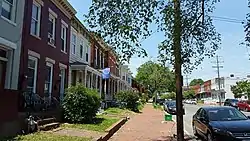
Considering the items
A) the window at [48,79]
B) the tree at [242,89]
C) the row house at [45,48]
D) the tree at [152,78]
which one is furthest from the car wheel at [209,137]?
the tree at [242,89]

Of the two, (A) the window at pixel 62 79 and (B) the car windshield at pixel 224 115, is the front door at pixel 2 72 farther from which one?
(B) the car windshield at pixel 224 115

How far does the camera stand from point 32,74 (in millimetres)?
16453

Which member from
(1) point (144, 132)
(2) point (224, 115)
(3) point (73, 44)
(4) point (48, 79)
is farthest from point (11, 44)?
(3) point (73, 44)

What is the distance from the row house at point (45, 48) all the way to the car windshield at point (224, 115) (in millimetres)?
8420

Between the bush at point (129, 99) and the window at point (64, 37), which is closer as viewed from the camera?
the window at point (64, 37)

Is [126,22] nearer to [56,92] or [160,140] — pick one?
[160,140]

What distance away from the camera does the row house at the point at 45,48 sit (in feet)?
50.8

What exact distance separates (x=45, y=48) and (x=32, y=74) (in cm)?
217

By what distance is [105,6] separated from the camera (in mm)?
10852

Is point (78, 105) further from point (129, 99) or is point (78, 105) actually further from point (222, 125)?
point (129, 99)

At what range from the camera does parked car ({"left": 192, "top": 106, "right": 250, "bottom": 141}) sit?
10852 mm

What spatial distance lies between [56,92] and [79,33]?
8.31 metres

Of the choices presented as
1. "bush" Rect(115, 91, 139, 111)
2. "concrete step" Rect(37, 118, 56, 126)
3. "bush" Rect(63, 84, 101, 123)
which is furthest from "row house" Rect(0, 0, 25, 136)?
"bush" Rect(115, 91, 139, 111)

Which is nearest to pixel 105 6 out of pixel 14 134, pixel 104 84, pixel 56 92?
pixel 14 134
